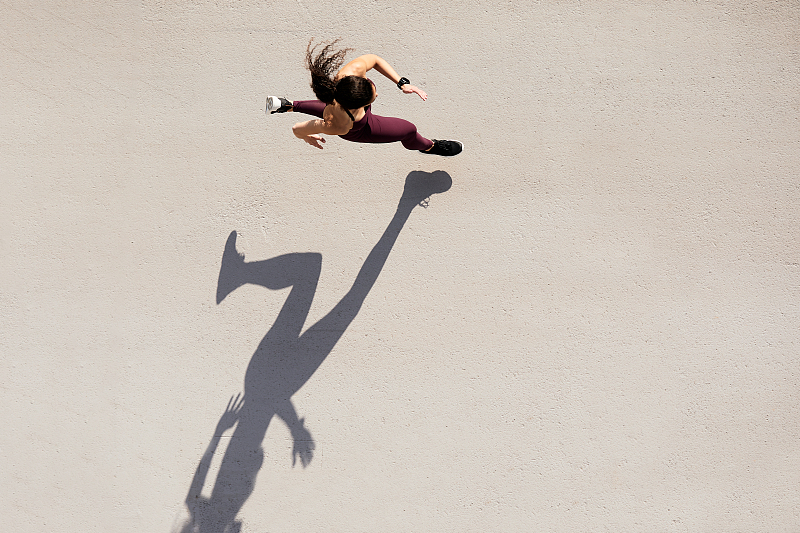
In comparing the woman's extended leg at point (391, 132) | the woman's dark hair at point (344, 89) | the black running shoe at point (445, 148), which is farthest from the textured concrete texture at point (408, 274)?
the woman's dark hair at point (344, 89)

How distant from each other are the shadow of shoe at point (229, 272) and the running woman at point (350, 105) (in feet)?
3.78

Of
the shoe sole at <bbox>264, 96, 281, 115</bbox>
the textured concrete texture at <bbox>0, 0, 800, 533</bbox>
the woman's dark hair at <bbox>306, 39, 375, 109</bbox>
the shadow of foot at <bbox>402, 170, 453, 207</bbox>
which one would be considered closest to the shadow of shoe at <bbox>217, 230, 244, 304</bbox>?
the textured concrete texture at <bbox>0, 0, 800, 533</bbox>

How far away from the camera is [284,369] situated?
335 cm

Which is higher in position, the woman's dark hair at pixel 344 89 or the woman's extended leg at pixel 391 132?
the woman's dark hair at pixel 344 89

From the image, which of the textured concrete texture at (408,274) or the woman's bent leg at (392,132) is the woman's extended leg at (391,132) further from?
the textured concrete texture at (408,274)

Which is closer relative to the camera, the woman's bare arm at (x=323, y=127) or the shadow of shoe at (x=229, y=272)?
the woman's bare arm at (x=323, y=127)

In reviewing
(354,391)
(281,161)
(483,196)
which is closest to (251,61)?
(281,161)

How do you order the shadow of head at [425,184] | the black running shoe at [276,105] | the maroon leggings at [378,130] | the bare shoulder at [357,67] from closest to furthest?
1. the bare shoulder at [357,67]
2. the maroon leggings at [378,130]
3. the black running shoe at [276,105]
4. the shadow of head at [425,184]

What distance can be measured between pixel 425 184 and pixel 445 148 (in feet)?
1.01

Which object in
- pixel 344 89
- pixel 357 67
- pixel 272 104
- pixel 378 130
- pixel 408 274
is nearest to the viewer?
pixel 344 89

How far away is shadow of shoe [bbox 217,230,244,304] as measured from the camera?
11.1 feet

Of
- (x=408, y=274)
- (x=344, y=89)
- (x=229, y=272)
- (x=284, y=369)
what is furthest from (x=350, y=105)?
(x=284, y=369)

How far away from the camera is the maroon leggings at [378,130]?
2.55 metres

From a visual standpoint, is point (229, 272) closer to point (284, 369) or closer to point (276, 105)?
point (284, 369)
